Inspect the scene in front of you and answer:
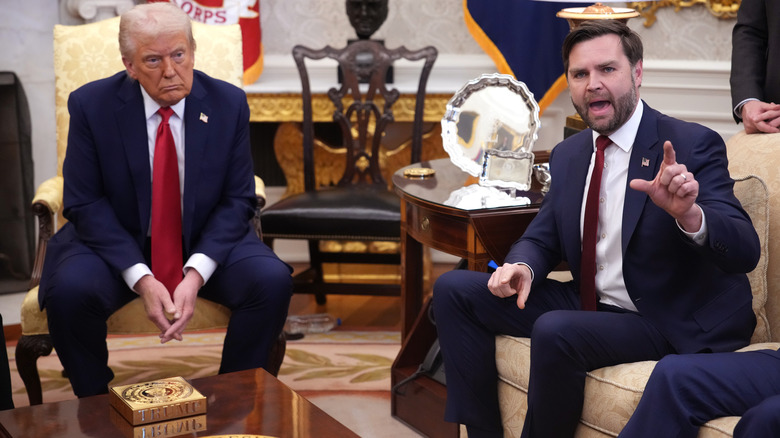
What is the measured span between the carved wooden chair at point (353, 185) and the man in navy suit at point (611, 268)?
127 centimetres

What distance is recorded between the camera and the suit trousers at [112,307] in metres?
2.80

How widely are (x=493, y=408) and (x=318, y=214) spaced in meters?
1.53

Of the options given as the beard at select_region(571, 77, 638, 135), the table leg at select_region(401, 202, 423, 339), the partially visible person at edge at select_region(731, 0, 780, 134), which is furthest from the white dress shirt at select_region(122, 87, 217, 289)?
the partially visible person at edge at select_region(731, 0, 780, 134)

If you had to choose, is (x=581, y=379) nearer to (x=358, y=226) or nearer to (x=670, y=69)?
(x=358, y=226)

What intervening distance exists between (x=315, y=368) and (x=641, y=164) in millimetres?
1720

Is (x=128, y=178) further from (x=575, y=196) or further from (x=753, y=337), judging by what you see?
(x=753, y=337)

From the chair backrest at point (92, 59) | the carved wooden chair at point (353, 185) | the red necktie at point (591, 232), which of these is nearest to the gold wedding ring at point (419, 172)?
the carved wooden chair at point (353, 185)

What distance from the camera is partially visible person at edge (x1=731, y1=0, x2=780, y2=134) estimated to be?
2875mm

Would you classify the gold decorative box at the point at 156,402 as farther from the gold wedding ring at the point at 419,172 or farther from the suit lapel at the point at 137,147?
the gold wedding ring at the point at 419,172

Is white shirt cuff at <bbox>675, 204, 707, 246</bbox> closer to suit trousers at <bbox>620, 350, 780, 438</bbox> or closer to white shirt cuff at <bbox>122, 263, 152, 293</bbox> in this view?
suit trousers at <bbox>620, 350, 780, 438</bbox>

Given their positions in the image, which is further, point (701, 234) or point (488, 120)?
point (488, 120)

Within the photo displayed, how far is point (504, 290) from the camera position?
2.47 m

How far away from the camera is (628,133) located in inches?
97.7

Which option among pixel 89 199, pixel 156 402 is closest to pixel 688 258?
pixel 156 402
